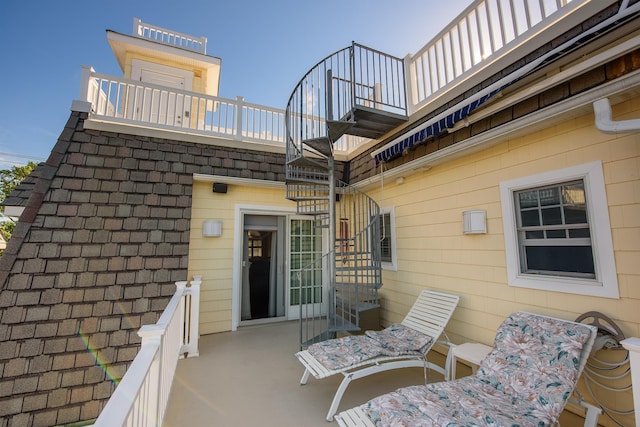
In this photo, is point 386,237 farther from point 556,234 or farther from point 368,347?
point 556,234

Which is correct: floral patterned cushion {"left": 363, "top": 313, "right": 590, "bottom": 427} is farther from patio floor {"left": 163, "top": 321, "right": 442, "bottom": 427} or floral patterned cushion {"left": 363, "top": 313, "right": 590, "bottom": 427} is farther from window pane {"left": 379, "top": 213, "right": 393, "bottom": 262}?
window pane {"left": 379, "top": 213, "right": 393, "bottom": 262}

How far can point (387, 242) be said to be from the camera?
4.66m

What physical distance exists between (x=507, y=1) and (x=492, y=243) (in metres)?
2.48

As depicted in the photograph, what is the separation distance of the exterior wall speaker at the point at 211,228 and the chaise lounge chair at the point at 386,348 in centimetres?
254

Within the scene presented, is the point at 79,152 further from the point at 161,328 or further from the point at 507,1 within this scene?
the point at 507,1

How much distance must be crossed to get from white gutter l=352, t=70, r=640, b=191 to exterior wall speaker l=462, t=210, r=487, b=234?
73 cm

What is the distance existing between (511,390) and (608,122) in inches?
79.3

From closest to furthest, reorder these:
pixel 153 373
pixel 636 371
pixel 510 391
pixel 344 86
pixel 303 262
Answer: pixel 636 371 → pixel 153 373 → pixel 510 391 → pixel 344 86 → pixel 303 262

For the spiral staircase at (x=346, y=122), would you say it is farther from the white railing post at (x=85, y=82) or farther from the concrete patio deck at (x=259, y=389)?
the white railing post at (x=85, y=82)

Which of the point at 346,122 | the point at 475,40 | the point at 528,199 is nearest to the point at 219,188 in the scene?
the point at 346,122

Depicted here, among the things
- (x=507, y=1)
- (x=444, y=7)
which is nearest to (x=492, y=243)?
(x=507, y=1)

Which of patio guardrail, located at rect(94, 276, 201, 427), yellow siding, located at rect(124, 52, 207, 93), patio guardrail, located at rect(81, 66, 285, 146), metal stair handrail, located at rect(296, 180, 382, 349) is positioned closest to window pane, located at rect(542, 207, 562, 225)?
metal stair handrail, located at rect(296, 180, 382, 349)

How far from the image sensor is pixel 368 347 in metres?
2.77

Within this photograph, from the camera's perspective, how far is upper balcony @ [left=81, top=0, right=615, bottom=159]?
253 centimetres
